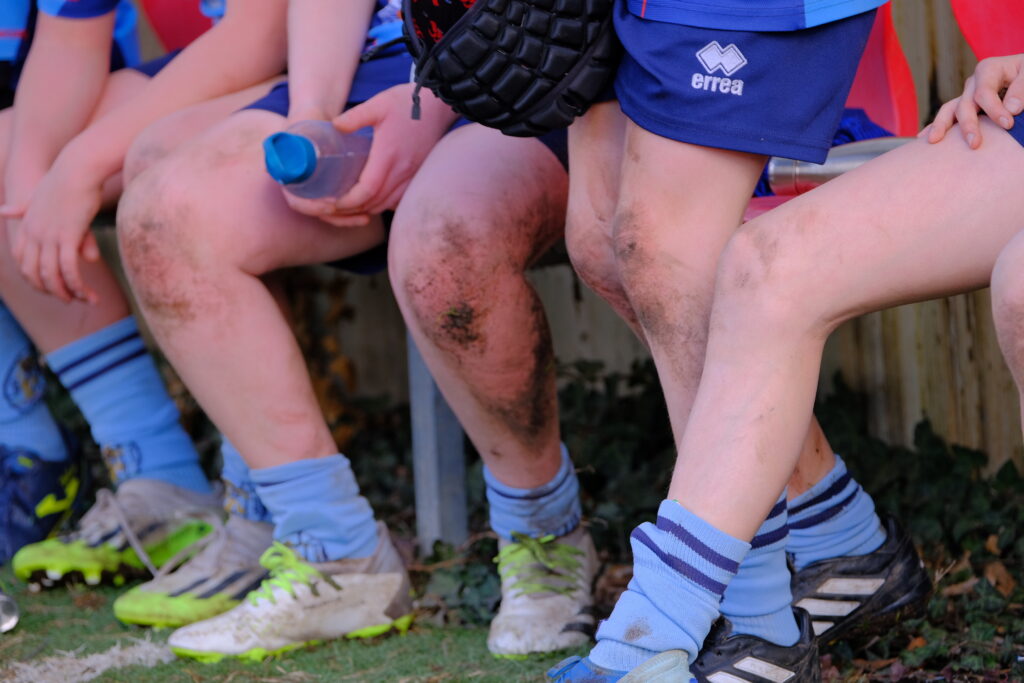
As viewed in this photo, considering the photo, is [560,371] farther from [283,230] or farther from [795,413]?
[795,413]

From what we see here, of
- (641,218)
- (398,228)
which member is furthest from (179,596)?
(641,218)

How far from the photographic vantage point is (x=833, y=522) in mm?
1448

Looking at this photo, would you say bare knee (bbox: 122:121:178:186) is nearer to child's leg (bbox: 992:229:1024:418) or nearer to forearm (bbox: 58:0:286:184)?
forearm (bbox: 58:0:286:184)

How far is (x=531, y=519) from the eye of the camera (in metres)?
1.67

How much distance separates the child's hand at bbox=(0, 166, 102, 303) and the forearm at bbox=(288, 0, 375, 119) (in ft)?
1.35

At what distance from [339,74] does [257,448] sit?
55cm

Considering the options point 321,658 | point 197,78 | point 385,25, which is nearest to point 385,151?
point 385,25

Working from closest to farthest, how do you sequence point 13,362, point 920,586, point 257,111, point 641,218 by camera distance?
point 641,218 < point 920,586 < point 257,111 < point 13,362

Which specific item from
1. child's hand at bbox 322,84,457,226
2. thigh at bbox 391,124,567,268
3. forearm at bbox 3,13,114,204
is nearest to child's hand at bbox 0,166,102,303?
forearm at bbox 3,13,114,204

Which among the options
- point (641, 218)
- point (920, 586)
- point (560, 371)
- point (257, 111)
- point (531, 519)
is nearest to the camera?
point (641, 218)

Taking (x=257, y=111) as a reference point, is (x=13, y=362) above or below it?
below

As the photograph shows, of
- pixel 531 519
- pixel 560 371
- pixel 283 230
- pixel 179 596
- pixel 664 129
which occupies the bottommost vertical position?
pixel 560 371

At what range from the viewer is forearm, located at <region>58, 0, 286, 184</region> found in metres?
1.91

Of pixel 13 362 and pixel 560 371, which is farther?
pixel 560 371
